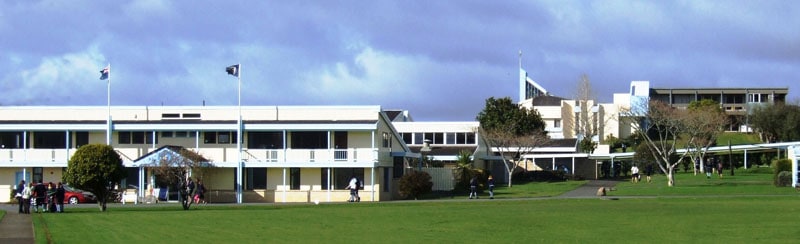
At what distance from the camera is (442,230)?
27.7m

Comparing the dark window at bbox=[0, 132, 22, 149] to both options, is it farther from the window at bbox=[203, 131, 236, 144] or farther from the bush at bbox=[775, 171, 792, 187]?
the bush at bbox=[775, 171, 792, 187]

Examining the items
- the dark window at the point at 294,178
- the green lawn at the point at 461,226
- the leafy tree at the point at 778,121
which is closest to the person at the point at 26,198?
the green lawn at the point at 461,226

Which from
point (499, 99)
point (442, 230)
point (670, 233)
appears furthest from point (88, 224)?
point (499, 99)

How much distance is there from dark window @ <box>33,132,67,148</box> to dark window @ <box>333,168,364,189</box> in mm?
15379

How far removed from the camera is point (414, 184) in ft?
188

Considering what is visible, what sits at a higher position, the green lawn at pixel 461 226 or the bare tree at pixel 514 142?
the bare tree at pixel 514 142

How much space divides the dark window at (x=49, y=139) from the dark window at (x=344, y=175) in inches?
605

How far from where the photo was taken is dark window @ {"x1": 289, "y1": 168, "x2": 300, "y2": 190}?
58062mm

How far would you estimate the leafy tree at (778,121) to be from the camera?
9956 cm

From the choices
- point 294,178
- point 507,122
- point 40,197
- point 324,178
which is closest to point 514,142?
point 507,122

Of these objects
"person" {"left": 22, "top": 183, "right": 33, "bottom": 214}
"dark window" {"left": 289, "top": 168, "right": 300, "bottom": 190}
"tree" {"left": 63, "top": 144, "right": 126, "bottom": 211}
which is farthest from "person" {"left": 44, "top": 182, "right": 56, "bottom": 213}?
"dark window" {"left": 289, "top": 168, "right": 300, "bottom": 190}

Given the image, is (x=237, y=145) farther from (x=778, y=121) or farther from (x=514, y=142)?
(x=778, y=121)

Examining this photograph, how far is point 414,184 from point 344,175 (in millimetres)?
3934

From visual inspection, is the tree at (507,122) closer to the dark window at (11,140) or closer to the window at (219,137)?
the window at (219,137)
